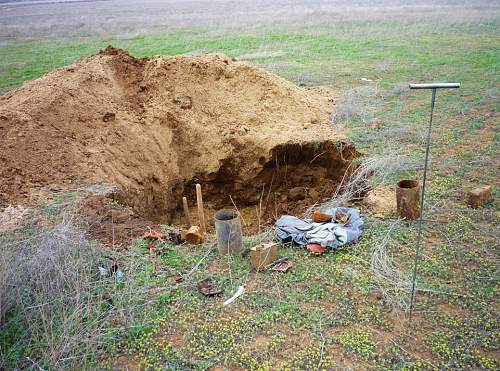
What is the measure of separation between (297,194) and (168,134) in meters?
2.10

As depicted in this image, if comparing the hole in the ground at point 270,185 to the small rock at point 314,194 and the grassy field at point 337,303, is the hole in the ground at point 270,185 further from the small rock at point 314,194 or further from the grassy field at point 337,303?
the grassy field at point 337,303

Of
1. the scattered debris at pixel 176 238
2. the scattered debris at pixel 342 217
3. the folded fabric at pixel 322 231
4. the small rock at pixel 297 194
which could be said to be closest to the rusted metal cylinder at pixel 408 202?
the folded fabric at pixel 322 231

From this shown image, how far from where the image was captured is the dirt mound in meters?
5.60

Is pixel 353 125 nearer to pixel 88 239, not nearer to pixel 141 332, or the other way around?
pixel 88 239

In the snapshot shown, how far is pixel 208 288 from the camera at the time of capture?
12.3 ft

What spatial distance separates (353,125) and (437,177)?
208cm

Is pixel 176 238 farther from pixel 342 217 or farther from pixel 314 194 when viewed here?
pixel 314 194

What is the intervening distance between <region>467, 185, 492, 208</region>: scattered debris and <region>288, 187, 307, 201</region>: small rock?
2.26 m

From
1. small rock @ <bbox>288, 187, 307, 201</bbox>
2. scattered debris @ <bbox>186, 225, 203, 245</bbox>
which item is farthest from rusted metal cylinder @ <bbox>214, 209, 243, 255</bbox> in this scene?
small rock @ <bbox>288, 187, 307, 201</bbox>

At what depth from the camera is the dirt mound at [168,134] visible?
18.4 ft

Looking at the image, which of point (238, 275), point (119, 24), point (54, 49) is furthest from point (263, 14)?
point (238, 275)

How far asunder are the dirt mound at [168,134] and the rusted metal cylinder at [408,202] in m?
1.64

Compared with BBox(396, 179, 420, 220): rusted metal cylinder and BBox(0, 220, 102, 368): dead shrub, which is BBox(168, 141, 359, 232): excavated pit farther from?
BBox(0, 220, 102, 368): dead shrub

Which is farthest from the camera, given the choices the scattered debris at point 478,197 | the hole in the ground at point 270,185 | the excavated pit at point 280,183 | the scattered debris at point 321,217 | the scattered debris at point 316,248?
the excavated pit at point 280,183
